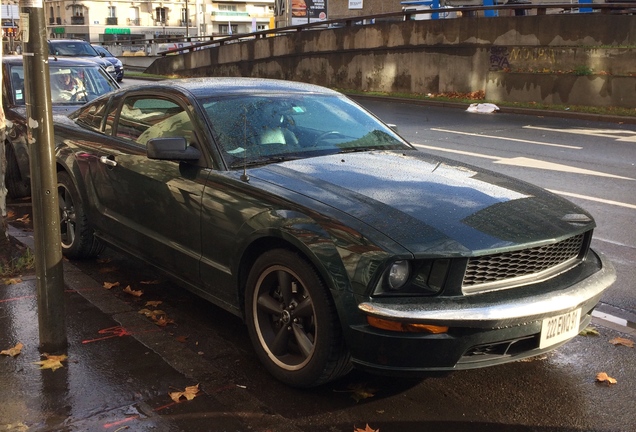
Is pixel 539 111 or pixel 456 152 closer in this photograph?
pixel 456 152

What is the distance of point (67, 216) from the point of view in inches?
265

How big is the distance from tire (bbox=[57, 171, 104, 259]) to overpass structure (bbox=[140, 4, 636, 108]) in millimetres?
16153

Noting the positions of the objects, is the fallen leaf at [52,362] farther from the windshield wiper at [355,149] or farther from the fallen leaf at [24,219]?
the fallen leaf at [24,219]

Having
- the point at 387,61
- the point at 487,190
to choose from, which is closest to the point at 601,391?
the point at 487,190

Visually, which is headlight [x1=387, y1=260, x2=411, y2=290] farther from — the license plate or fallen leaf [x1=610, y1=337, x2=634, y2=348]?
fallen leaf [x1=610, y1=337, x2=634, y2=348]

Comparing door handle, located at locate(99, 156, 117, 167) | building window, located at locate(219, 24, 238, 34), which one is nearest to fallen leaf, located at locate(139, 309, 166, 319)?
door handle, located at locate(99, 156, 117, 167)

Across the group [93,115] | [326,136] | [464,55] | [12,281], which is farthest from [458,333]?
[464,55]

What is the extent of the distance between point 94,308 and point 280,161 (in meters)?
1.79

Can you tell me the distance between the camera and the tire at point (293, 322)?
3943mm

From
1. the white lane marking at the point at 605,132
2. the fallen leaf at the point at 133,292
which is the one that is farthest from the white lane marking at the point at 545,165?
the fallen leaf at the point at 133,292

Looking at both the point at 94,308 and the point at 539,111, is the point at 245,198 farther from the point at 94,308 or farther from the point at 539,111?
the point at 539,111

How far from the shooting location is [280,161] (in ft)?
16.1

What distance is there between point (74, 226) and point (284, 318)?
10.0 ft

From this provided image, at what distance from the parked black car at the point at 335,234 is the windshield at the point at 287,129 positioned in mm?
13
